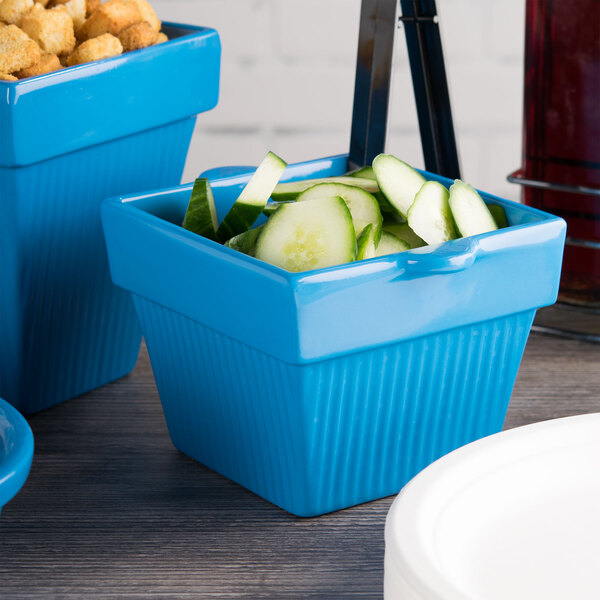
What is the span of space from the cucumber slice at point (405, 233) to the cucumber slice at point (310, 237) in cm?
4

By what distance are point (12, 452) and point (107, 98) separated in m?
0.20

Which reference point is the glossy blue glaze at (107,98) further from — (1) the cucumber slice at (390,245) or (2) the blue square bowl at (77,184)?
(1) the cucumber slice at (390,245)

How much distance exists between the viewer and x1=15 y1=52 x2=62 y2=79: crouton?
0.48m

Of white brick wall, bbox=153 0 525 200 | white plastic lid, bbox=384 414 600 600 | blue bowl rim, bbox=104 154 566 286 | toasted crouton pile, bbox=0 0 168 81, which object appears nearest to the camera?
white plastic lid, bbox=384 414 600 600

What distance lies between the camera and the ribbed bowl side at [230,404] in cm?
41

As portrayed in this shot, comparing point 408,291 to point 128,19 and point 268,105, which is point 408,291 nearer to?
point 128,19

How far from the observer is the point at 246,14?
39.9 inches

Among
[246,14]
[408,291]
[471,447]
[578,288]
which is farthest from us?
[246,14]

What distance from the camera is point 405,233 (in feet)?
1.44

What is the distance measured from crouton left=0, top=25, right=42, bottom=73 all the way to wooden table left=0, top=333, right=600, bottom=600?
176mm

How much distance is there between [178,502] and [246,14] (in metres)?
0.68

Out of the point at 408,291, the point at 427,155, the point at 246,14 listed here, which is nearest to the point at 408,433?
the point at 408,291

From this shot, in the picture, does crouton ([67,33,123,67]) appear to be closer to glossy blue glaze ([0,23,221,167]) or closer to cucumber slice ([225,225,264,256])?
glossy blue glaze ([0,23,221,167])

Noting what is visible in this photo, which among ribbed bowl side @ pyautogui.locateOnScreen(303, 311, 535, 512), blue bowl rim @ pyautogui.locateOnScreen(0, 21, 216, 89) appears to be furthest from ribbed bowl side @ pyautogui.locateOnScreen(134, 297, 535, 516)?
blue bowl rim @ pyautogui.locateOnScreen(0, 21, 216, 89)
